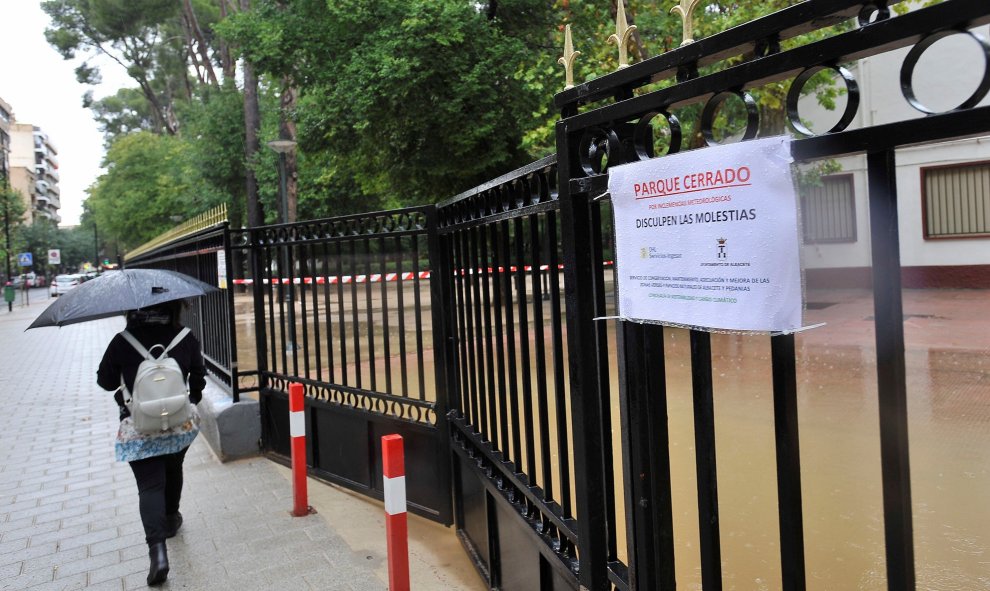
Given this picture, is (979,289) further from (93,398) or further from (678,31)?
(93,398)

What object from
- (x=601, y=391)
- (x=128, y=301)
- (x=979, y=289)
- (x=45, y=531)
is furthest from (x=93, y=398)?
(x=979, y=289)

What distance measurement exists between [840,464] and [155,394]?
16.2 ft

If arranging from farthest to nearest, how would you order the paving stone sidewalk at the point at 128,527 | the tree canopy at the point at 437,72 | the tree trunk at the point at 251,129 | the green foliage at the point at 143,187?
1. the green foliage at the point at 143,187
2. the tree trunk at the point at 251,129
3. the tree canopy at the point at 437,72
4. the paving stone sidewalk at the point at 128,527

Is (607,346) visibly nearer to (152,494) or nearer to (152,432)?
(152,432)

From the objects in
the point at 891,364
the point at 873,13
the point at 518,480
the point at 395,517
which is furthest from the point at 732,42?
the point at 395,517

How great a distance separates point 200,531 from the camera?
4.91 meters

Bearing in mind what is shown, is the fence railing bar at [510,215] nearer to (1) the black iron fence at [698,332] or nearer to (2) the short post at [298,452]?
(1) the black iron fence at [698,332]

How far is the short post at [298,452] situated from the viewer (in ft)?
16.7

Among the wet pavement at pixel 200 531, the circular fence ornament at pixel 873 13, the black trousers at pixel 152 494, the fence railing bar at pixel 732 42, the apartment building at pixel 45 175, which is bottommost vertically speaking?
the wet pavement at pixel 200 531

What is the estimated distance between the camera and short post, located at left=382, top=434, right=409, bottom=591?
334 centimetres

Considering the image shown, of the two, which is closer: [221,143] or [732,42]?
[732,42]

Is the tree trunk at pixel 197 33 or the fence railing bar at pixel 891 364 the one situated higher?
the tree trunk at pixel 197 33

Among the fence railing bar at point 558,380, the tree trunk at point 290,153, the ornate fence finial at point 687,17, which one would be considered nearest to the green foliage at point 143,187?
the tree trunk at point 290,153

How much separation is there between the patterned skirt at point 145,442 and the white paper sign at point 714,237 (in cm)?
342
